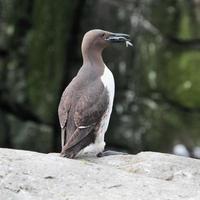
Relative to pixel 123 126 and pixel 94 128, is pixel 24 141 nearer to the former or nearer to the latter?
pixel 123 126

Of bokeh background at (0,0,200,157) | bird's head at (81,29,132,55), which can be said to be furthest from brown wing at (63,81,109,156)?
bokeh background at (0,0,200,157)

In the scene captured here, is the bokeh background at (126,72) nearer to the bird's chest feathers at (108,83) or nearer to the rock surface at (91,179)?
the bird's chest feathers at (108,83)

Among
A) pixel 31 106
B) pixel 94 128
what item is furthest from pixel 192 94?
pixel 94 128

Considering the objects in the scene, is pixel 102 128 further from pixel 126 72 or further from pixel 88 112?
pixel 126 72

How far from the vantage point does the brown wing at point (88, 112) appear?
529cm

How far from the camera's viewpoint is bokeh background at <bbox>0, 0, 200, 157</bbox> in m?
10.8

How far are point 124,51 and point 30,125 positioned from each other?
176 centimetres

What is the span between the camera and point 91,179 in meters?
4.59

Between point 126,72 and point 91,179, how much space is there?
6.57 meters

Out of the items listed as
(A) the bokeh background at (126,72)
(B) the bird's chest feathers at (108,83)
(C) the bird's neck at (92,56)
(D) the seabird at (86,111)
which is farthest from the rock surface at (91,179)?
(A) the bokeh background at (126,72)

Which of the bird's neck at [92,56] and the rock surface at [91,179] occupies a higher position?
the bird's neck at [92,56]

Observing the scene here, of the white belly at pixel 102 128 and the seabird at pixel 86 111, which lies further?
the white belly at pixel 102 128

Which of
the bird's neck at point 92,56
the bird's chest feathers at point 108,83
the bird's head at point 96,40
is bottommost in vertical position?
the bird's chest feathers at point 108,83

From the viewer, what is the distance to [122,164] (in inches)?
206
